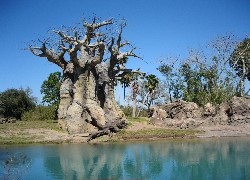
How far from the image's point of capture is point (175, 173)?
36.6ft

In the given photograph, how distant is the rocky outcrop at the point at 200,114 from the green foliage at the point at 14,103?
2442 centimetres

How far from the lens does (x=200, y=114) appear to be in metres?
29.9

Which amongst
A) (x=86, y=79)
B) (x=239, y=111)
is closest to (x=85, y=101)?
(x=86, y=79)

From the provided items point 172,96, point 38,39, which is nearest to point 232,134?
point 38,39

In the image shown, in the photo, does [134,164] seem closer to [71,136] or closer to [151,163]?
[151,163]

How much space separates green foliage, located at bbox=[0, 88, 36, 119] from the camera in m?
46.7

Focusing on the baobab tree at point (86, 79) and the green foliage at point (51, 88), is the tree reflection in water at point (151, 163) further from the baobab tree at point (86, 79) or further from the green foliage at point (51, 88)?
the green foliage at point (51, 88)

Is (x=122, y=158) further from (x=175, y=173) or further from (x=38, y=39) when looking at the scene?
(x=38, y=39)

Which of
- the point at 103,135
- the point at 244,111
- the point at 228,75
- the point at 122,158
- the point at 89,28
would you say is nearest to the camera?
the point at 122,158


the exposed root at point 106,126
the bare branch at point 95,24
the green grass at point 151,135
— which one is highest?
the bare branch at point 95,24

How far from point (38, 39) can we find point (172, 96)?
89.3 ft

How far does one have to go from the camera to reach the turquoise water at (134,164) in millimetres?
10906

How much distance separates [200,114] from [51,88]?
29.9m

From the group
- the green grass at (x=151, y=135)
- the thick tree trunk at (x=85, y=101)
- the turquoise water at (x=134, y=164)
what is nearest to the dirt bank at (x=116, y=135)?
the green grass at (x=151, y=135)
